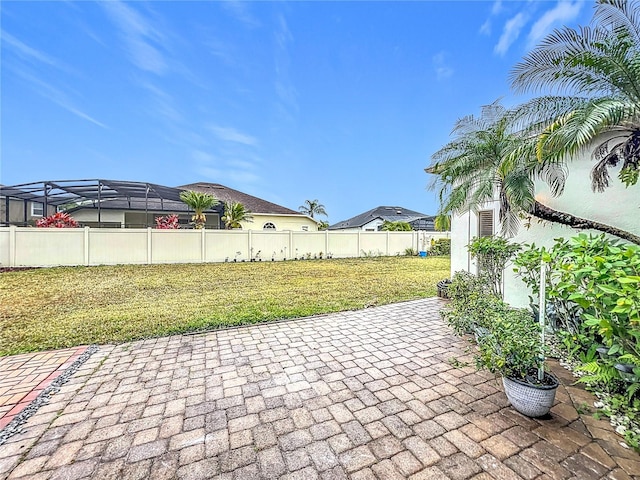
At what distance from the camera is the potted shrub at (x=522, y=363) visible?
2471 mm

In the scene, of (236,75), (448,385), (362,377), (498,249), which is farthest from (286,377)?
(236,75)

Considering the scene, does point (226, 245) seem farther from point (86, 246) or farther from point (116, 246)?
point (86, 246)

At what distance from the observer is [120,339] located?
4.52 meters

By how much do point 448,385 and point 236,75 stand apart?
17500mm

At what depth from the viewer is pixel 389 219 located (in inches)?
1347

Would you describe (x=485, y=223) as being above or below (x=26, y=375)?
above

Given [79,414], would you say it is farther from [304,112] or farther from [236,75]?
[304,112]

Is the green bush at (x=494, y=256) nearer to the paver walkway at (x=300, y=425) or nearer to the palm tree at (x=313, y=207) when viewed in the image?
the paver walkway at (x=300, y=425)

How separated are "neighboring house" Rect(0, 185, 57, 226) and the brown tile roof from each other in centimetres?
906

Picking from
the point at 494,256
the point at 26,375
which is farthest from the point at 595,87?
the point at 26,375

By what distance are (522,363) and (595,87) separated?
4.13 m

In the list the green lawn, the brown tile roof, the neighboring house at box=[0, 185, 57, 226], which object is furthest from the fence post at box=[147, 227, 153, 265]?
the brown tile roof

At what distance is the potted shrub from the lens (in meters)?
2.47

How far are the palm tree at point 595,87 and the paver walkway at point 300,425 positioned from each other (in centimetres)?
317
